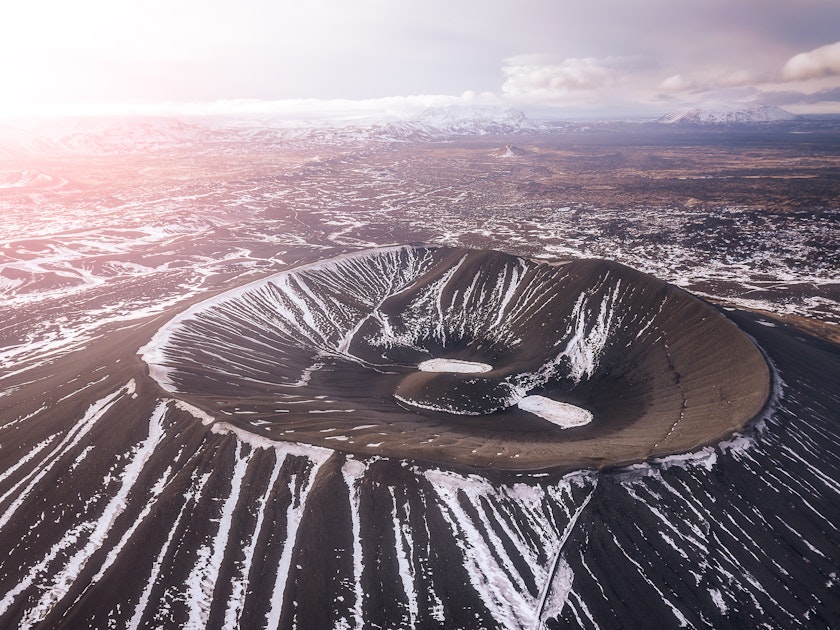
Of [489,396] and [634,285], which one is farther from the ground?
[634,285]

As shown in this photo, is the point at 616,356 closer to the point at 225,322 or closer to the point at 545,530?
the point at 545,530

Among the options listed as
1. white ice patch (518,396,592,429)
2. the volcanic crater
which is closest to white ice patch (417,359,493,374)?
the volcanic crater

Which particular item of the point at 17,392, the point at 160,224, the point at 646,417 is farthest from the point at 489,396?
the point at 160,224

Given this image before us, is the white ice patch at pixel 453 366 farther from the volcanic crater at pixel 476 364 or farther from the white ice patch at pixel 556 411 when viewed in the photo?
the white ice patch at pixel 556 411

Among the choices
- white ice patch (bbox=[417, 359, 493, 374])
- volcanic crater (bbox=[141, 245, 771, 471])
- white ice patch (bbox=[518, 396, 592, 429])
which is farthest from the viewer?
white ice patch (bbox=[417, 359, 493, 374])

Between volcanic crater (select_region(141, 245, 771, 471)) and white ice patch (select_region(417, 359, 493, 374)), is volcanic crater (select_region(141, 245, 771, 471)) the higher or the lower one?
the higher one

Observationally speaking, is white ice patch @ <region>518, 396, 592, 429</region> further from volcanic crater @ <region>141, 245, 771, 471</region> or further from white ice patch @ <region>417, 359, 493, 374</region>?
white ice patch @ <region>417, 359, 493, 374</region>
